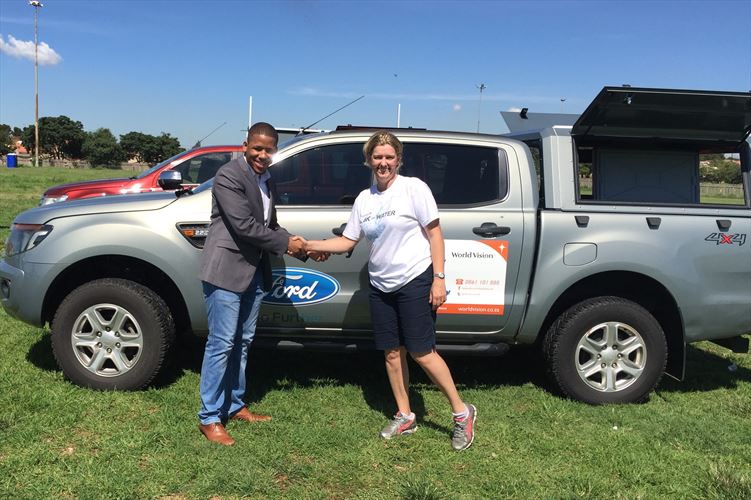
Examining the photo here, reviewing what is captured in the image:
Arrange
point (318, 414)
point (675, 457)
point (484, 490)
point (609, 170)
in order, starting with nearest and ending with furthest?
point (484, 490) < point (675, 457) < point (318, 414) < point (609, 170)

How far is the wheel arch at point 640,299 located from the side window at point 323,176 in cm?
162

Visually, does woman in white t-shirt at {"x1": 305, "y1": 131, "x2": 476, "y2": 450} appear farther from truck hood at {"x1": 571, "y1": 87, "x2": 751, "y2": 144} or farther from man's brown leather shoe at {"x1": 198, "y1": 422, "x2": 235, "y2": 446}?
truck hood at {"x1": 571, "y1": 87, "x2": 751, "y2": 144}

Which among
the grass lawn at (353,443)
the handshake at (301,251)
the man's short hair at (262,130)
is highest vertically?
the man's short hair at (262,130)

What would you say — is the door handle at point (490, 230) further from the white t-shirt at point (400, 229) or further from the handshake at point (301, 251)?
the handshake at point (301, 251)

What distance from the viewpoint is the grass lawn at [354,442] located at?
299cm

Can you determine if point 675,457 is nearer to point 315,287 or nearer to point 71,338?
point 315,287

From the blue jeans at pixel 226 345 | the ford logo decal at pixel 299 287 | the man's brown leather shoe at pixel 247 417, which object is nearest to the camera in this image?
the blue jeans at pixel 226 345

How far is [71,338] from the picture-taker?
388cm

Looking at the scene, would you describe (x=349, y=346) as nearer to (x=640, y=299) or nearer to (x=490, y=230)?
(x=490, y=230)

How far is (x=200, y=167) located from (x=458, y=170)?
521 centimetres

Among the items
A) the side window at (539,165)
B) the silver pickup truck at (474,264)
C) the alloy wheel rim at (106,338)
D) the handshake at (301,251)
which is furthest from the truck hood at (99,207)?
the side window at (539,165)

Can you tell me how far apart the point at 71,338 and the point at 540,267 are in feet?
10.3

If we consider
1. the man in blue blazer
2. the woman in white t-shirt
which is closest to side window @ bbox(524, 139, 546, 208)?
the woman in white t-shirt

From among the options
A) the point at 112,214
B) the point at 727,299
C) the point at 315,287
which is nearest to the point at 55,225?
the point at 112,214
